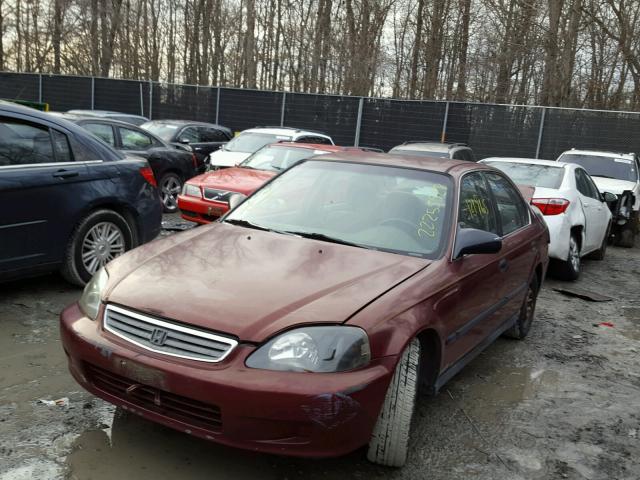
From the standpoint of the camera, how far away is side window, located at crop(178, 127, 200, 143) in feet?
41.2

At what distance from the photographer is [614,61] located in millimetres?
21172

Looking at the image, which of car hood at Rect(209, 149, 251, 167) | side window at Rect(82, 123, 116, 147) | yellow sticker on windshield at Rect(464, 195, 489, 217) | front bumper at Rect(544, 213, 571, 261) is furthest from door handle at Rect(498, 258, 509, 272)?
car hood at Rect(209, 149, 251, 167)

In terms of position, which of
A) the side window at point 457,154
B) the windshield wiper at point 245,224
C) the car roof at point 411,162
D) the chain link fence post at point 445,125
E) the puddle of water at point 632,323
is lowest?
the puddle of water at point 632,323

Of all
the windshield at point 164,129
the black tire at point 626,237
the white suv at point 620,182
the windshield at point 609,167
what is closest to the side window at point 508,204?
the white suv at point 620,182

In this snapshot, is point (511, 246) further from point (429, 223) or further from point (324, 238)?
point (324, 238)

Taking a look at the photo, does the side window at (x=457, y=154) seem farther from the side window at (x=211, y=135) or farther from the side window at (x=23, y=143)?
the side window at (x=23, y=143)

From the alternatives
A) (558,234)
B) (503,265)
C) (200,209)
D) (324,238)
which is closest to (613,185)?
(558,234)

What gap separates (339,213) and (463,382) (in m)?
1.51

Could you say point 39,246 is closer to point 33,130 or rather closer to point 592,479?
→ point 33,130

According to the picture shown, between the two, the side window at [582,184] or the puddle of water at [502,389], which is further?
the side window at [582,184]

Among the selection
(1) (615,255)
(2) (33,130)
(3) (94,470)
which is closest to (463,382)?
(3) (94,470)

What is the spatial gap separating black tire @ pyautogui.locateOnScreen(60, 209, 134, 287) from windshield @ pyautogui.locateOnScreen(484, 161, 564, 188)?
4.92 metres

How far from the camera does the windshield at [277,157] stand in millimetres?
9383

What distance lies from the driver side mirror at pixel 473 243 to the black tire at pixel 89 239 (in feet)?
10.8
